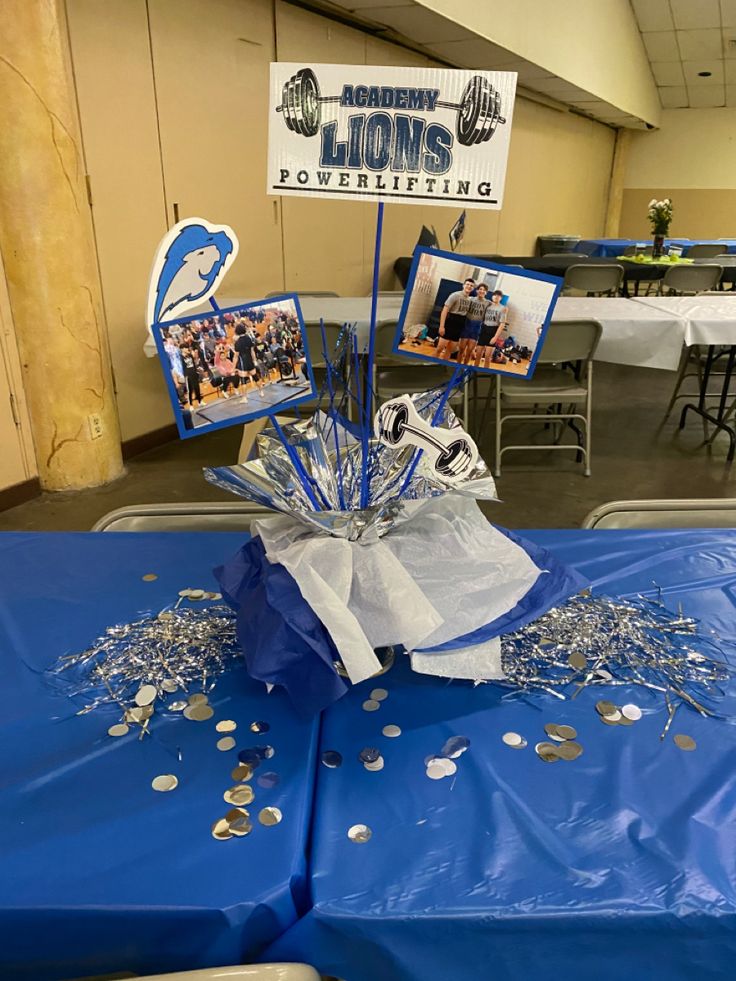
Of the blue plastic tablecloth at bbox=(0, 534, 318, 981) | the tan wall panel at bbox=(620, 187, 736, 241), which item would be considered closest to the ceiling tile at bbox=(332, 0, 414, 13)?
the blue plastic tablecloth at bbox=(0, 534, 318, 981)

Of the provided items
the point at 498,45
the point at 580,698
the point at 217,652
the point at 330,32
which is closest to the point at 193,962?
the point at 217,652

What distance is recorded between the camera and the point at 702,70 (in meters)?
10.5

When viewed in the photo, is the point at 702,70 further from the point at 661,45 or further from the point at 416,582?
the point at 416,582

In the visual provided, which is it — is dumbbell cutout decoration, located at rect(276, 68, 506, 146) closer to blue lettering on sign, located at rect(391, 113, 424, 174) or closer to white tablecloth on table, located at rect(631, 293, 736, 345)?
blue lettering on sign, located at rect(391, 113, 424, 174)

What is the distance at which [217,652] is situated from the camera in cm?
104

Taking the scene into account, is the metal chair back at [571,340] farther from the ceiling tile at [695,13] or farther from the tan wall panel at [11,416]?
the ceiling tile at [695,13]

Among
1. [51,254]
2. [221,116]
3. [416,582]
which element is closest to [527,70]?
[221,116]

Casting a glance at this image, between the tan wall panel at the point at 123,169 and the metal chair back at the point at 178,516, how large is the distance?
93.0 inches

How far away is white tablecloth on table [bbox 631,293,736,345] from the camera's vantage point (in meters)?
3.48

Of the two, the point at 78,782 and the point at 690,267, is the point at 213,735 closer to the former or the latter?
the point at 78,782

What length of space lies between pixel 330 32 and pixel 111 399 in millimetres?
3374

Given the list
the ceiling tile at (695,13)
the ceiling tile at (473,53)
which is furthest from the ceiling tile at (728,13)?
the ceiling tile at (473,53)

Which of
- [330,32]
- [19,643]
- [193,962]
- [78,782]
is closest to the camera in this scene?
[193,962]

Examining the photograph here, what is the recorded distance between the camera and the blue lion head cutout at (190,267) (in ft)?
3.15
